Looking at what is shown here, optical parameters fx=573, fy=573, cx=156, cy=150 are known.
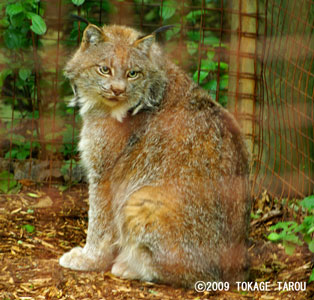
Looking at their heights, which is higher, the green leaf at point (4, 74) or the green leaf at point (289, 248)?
the green leaf at point (4, 74)

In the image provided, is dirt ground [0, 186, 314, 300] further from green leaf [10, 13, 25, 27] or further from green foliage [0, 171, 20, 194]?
green leaf [10, 13, 25, 27]

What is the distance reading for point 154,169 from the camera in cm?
401

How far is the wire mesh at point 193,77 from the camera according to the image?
5109 mm

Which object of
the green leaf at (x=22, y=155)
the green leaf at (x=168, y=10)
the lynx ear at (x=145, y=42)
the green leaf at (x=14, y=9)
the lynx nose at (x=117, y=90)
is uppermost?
the green leaf at (x=168, y=10)

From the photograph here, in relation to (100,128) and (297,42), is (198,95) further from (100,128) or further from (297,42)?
(297,42)

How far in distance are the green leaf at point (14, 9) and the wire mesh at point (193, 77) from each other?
0.28 meters

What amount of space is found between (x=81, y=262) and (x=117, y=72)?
1.39 m

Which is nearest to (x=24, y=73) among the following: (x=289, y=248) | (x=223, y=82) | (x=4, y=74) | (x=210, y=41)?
(x=4, y=74)

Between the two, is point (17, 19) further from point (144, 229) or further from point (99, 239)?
point (144, 229)

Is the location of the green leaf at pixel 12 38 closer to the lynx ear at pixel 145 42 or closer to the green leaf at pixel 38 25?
the green leaf at pixel 38 25

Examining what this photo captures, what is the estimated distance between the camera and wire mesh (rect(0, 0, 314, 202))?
5109 millimetres

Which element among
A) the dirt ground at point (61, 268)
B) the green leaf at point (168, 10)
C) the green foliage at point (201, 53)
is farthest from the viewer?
the green foliage at point (201, 53)

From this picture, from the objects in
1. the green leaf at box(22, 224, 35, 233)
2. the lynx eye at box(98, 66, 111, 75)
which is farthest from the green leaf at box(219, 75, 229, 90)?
the green leaf at box(22, 224, 35, 233)

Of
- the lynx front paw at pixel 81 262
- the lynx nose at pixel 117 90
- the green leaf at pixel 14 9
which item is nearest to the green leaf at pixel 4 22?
the green leaf at pixel 14 9
